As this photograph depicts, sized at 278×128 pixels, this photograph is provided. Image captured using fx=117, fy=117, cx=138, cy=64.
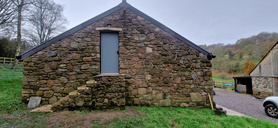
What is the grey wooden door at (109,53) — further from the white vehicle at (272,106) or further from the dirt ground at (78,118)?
the white vehicle at (272,106)

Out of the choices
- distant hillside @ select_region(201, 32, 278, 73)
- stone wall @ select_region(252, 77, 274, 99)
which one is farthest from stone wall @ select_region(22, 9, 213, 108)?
distant hillside @ select_region(201, 32, 278, 73)

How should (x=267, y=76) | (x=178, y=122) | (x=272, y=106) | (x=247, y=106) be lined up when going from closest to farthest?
(x=178, y=122) < (x=272, y=106) < (x=247, y=106) < (x=267, y=76)

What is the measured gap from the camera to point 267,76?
41.1 ft

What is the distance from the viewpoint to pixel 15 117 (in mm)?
3621

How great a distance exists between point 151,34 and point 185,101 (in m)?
3.46

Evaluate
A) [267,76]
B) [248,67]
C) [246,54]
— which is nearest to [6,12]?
[267,76]

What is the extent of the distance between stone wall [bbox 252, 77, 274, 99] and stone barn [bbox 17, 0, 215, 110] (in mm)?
12658

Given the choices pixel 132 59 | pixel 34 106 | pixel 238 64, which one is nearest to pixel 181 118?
pixel 132 59

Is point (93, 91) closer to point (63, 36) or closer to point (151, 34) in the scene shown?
point (63, 36)

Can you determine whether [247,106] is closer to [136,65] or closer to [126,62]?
[136,65]

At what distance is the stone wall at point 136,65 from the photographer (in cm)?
491

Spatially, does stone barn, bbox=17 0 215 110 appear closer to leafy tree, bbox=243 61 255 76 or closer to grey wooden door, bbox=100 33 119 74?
grey wooden door, bbox=100 33 119 74

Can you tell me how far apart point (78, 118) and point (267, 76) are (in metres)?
18.0

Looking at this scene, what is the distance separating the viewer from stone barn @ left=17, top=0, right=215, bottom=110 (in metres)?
4.89
